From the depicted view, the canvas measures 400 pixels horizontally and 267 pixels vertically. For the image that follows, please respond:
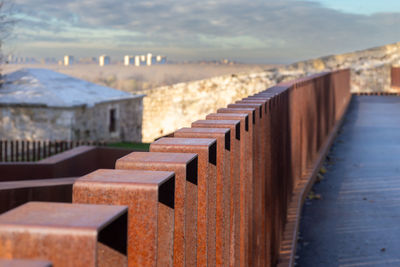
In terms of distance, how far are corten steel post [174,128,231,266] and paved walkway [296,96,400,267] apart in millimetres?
2567

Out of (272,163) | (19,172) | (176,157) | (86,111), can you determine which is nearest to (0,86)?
(86,111)

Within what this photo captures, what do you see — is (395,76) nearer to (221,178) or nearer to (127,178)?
(221,178)

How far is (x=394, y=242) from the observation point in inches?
206

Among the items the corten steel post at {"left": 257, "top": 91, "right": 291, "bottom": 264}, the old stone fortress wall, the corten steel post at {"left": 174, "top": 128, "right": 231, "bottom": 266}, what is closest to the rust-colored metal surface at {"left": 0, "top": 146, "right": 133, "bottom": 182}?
the corten steel post at {"left": 257, "top": 91, "right": 291, "bottom": 264}

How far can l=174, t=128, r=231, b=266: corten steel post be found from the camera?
236 cm

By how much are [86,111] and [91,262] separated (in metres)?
29.2

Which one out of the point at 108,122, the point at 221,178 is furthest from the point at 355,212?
the point at 108,122

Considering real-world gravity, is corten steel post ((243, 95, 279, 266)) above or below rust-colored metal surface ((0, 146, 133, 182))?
above

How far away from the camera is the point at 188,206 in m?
1.88

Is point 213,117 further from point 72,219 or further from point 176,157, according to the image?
point 72,219

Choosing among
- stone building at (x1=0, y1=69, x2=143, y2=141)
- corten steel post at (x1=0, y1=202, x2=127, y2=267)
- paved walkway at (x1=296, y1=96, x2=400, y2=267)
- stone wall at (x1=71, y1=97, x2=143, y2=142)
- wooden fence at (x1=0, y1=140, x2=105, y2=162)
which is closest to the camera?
corten steel post at (x1=0, y1=202, x2=127, y2=267)

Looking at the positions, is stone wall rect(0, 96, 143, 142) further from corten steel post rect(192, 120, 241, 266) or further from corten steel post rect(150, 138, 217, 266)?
corten steel post rect(150, 138, 217, 266)

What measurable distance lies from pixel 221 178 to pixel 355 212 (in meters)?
4.30

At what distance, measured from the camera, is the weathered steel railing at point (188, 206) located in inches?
42.3
